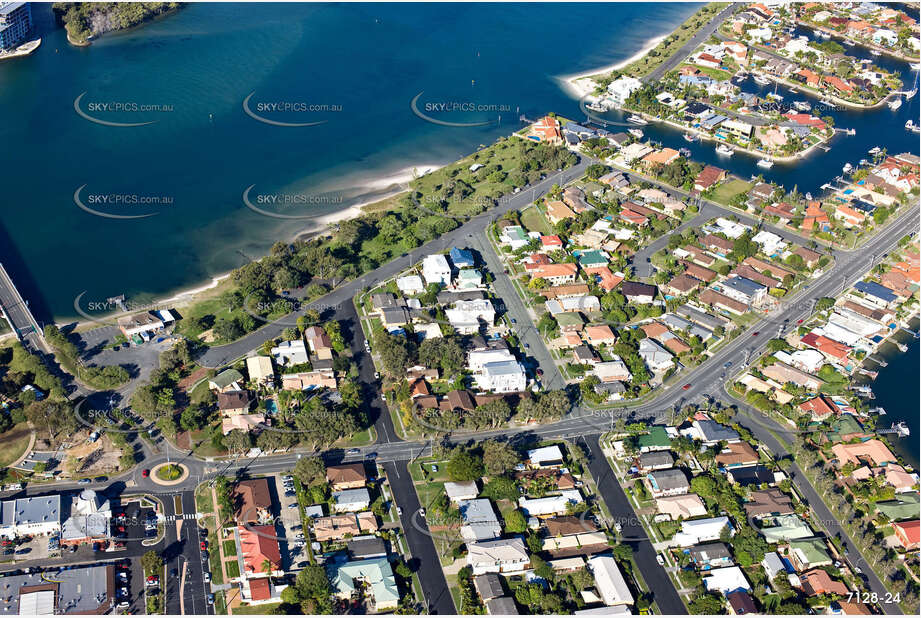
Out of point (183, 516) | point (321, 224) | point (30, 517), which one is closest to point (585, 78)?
point (321, 224)

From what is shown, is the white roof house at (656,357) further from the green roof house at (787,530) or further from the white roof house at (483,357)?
the green roof house at (787,530)

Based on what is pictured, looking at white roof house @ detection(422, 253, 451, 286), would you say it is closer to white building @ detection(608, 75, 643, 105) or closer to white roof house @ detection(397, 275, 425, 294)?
white roof house @ detection(397, 275, 425, 294)

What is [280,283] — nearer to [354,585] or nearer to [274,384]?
[274,384]

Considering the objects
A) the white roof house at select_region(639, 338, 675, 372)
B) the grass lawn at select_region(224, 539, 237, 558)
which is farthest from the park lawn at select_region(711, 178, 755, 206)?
the grass lawn at select_region(224, 539, 237, 558)

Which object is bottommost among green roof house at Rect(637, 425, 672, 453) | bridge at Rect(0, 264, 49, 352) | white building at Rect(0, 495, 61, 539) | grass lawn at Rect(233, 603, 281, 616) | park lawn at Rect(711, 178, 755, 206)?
park lawn at Rect(711, 178, 755, 206)

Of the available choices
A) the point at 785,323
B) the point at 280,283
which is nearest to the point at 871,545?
the point at 785,323

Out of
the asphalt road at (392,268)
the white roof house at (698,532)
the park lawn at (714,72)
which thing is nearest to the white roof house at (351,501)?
the asphalt road at (392,268)

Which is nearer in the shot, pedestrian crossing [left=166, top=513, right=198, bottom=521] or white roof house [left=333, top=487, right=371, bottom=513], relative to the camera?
A: pedestrian crossing [left=166, top=513, right=198, bottom=521]
